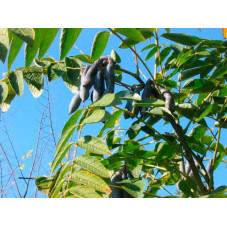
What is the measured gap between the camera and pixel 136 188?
95 cm

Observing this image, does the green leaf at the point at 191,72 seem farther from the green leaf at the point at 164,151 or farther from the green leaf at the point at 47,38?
the green leaf at the point at 47,38

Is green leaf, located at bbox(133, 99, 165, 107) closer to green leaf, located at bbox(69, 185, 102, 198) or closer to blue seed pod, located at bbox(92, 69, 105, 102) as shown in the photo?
blue seed pod, located at bbox(92, 69, 105, 102)

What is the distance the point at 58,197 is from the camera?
3.10ft

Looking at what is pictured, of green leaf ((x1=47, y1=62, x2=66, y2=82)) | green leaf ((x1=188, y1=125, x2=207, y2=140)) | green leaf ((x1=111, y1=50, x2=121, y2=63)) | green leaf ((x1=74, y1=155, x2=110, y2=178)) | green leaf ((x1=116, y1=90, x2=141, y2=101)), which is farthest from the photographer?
green leaf ((x1=188, y1=125, x2=207, y2=140))

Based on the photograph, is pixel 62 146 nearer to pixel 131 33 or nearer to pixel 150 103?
pixel 150 103

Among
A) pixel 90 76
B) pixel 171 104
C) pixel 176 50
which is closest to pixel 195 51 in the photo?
pixel 176 50

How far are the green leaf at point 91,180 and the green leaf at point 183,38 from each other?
47cm

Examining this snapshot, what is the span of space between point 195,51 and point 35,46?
461 millimetres

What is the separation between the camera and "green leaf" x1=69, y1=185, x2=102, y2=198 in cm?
88

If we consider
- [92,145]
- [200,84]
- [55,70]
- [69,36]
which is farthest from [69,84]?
[200,84]

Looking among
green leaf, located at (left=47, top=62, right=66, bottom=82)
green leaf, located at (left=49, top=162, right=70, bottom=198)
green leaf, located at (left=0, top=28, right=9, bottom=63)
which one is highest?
green leaf, located at (left=0, top=28, right=9, bottom=63)

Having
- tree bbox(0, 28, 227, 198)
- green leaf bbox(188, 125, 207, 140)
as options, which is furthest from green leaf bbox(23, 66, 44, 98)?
green leaf bbox(188, 125, 207, 140)

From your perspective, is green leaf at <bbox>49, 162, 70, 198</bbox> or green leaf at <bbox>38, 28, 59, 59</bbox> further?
green leaf at <bbox>38, 28, 59, 59</bbox>

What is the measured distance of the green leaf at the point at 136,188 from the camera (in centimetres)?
94
